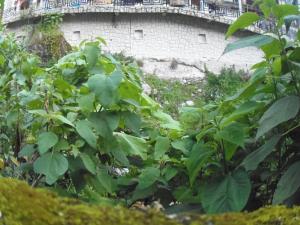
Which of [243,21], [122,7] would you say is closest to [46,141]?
[243,21]

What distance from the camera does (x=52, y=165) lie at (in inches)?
81.6

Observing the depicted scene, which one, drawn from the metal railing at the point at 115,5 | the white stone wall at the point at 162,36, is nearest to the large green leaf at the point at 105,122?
the white stone wall at the point at 162,36

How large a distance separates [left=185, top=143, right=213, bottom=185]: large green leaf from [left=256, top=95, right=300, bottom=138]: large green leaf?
0.30 metres

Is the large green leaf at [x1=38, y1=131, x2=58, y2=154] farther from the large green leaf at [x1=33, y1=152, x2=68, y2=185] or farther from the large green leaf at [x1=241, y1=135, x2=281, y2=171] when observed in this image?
the large green leaf at [x1=241, y1=135, x2=281, y2=171]

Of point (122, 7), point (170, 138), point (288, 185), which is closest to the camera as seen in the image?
point (288, 185)

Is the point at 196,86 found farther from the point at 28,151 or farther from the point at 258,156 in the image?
the point at 258,156

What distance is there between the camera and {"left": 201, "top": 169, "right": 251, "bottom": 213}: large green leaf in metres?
1.84

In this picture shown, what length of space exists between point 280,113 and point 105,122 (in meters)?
0.71

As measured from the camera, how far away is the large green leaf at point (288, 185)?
1.71 metres

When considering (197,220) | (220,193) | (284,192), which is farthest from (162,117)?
(197,220)

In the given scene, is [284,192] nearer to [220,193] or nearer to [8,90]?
[220,193]

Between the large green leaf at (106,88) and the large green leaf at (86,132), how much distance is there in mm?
136

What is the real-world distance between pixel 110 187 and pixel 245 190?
557 millimetres

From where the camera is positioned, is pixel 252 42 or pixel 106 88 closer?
pixel 252 42
